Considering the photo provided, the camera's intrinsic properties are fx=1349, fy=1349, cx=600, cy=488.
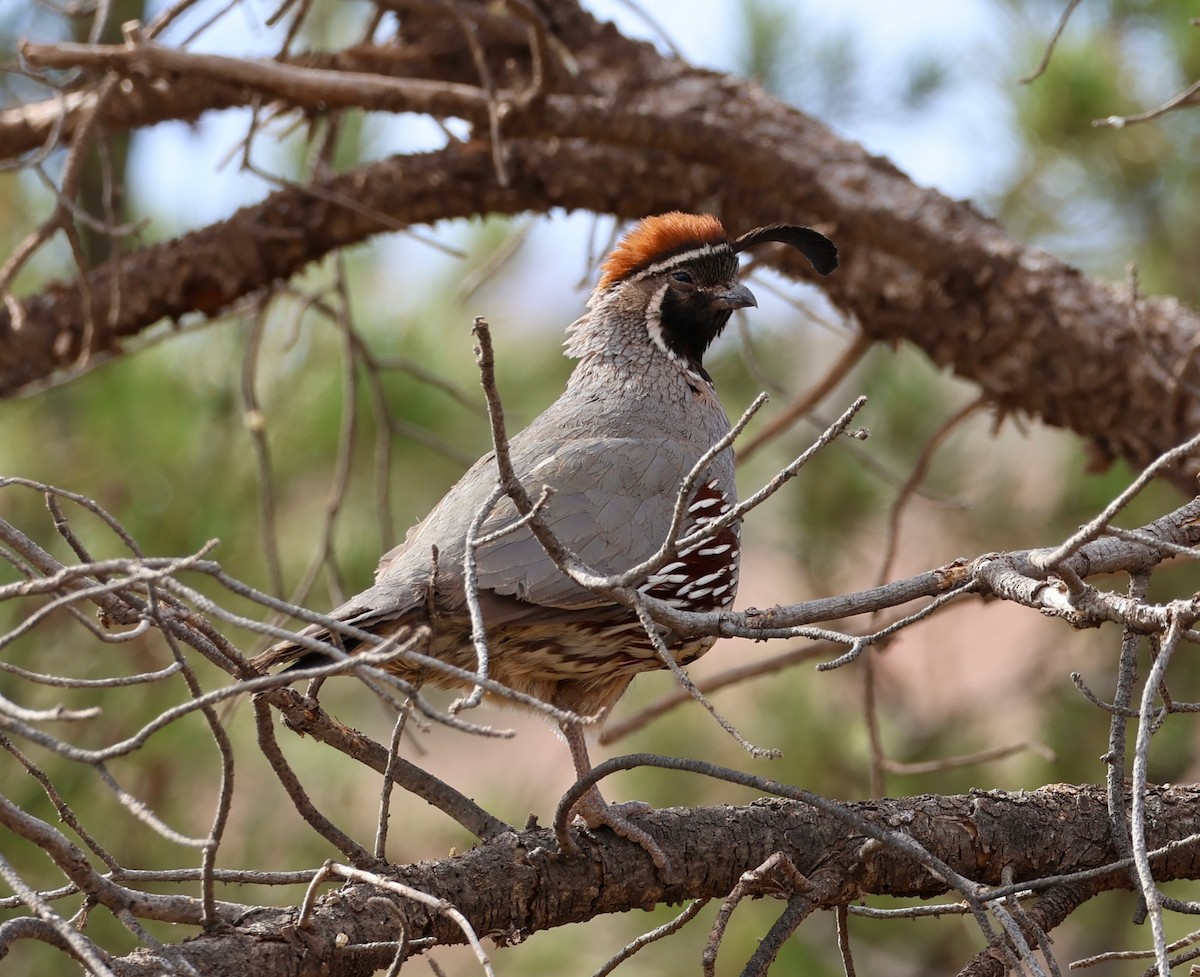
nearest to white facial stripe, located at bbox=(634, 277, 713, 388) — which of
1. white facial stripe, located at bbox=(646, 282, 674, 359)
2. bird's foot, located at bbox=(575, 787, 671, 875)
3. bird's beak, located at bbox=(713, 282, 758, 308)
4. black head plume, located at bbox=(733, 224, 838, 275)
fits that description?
white facial stripe, located at bbox=(646, 282, 674, 359)

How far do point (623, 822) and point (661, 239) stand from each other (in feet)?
5.53

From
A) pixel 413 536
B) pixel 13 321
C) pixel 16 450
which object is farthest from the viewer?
pixel 16 450

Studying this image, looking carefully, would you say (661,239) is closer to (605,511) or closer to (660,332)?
(660,332)

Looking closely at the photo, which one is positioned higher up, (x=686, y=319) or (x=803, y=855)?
(x=686, y=319)

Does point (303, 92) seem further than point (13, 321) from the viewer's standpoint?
No

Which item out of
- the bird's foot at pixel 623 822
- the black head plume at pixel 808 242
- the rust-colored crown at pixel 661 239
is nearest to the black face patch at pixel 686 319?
Answer: the rust-colored crown at pixel 661 239

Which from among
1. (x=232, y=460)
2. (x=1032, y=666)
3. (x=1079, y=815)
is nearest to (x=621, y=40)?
(x=232, y=460)

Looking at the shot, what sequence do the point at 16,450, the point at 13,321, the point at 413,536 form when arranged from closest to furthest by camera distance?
1. the point at 413,536
2. the point at 13,321
3. the point at 16,450

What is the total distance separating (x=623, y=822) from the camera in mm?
2412

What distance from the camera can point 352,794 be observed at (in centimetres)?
531

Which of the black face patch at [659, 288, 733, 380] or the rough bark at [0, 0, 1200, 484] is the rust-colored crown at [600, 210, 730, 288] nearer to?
the black face patch at [659, 288, 733, 380]

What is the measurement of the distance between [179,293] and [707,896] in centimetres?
266

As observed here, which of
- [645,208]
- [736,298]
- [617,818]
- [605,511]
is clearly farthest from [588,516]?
[645,208]

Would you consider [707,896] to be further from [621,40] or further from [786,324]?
[786,324]
